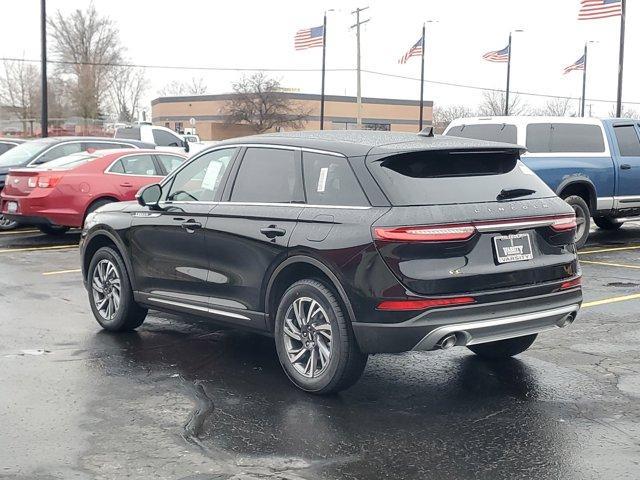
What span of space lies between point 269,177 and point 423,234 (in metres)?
1.53

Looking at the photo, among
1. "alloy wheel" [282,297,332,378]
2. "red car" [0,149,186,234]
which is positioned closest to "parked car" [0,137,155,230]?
"red car" [0,149,186,234]

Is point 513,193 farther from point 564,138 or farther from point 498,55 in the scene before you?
point 498,55

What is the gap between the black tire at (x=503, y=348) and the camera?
6.27m

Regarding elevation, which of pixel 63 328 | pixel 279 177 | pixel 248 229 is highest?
pixel 279 177

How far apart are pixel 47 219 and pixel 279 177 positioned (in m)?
8.36

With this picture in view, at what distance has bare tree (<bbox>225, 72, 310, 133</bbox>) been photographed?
7162 centimetres

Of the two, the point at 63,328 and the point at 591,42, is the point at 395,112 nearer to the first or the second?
the point at 591,42

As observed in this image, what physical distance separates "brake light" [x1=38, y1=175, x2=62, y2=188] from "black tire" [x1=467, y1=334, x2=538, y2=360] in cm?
882

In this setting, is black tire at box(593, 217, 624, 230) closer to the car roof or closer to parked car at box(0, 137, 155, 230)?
parked car at box(0, 137, 155, 230)

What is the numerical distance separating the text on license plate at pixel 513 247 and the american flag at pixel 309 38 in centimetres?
3101

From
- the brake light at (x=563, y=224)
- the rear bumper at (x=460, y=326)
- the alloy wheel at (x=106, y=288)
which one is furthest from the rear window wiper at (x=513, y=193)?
the alloy wheel at (x=106, y=288)

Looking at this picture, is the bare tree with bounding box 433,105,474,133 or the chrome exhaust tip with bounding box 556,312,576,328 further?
the bare tree with bounding box 433,105,474,133

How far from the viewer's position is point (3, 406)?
5250 mm

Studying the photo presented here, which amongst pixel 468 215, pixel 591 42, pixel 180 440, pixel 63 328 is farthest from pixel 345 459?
Result: pixel 591 42
